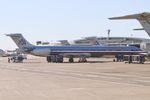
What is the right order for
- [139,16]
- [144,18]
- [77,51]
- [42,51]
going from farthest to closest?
[42,51] < [77,51] < [144,18] < [139,16]

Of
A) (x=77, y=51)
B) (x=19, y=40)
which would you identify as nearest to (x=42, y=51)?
(x=77, y=51)

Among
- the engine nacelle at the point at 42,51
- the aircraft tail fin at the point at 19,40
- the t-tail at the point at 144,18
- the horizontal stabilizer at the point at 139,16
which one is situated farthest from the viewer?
the aircraft tail fin at the point at 19,40

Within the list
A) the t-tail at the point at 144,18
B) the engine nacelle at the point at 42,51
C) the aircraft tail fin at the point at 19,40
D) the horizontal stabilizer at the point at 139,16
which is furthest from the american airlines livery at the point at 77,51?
the horizontal stabilizer at the point at 139,16

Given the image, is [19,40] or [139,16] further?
[19,40]

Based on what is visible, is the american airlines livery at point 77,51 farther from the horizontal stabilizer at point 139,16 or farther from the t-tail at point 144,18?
the horizontal stabilizer at point 139,16

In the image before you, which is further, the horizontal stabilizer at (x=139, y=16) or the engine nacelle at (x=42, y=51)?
the engine nacelle at (x=42, y=51)

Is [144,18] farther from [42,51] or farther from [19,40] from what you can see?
[19,40]

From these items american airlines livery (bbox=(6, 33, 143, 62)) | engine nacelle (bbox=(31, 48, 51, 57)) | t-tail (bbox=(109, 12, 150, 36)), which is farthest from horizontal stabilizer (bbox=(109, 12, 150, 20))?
engine nacelle (bbox=(31, 48, 51, 57))

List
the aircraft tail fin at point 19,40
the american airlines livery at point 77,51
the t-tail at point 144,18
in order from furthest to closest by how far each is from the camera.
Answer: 1. the aircraft tail fin at point 19,40
2. the american airlines livery at point 77,51
3. the t-tail at point 144,18

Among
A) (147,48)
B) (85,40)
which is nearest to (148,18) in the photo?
(147,48)

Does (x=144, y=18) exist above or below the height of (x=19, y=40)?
above

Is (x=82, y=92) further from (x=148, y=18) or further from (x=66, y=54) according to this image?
(x=66, y=54)

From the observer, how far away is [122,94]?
19.4 metres

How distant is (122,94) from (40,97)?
372 cm
